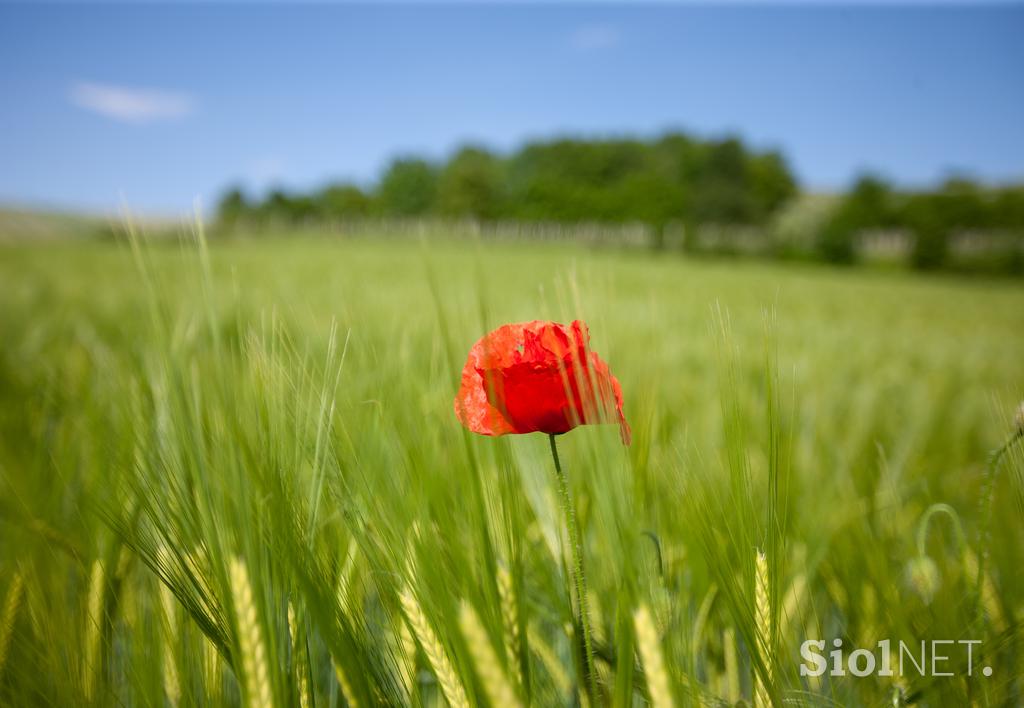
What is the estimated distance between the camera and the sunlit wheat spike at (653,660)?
1.00ft

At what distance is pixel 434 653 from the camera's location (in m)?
0.37

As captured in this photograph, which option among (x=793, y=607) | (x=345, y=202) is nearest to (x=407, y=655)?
(x=793, y=607)

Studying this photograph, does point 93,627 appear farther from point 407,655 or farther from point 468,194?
point 468,194

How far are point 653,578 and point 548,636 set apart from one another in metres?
0.27

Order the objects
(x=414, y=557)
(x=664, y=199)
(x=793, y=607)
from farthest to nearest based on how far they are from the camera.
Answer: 1. (x=664, y=199)
2. (x=793, y=607)
3. (x=414, y=557)

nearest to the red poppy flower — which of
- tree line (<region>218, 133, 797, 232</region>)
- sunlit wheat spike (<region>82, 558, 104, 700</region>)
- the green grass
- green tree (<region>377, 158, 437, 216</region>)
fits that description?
the green grass

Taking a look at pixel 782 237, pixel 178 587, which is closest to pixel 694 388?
pixel 178 587

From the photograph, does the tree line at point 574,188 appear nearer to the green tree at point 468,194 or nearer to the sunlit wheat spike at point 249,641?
the green tree at point 468,194

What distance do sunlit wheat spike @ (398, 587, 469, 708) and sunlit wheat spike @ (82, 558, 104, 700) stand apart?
0.86 ft

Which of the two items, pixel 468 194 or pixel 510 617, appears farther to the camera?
pixel 468 194

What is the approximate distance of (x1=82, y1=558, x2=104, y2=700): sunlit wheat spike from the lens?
45cm

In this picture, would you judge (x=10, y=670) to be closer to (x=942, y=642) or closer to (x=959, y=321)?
(x=942, y=642)

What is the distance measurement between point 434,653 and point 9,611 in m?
0.40

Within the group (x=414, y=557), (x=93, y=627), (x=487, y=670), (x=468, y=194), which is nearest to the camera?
(x=487, y=670)
